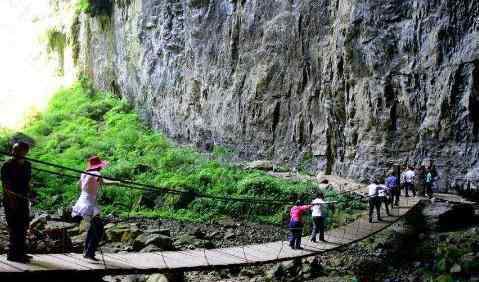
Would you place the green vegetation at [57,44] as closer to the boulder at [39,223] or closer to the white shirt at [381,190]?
the boulder at [39,223]

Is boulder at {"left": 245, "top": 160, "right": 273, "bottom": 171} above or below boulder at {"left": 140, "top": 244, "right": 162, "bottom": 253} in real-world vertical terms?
above

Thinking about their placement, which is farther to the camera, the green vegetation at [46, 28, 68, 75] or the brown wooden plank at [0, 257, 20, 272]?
the green vegetation at [46, 28, 68, 75]

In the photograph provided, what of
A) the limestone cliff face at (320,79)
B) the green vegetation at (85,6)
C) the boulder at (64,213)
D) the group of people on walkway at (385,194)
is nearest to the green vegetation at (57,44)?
the green vegetation at (85,6)

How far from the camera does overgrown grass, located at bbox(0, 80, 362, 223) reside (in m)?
19.2

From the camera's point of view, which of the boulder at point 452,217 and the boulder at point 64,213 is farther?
the boulder at point 64,213

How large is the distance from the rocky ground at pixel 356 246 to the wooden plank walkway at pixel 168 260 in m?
0.96

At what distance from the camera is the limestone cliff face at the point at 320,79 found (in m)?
17.1

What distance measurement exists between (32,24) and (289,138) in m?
33.1

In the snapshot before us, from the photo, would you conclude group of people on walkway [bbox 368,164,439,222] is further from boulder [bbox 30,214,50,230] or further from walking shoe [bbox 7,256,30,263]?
boulder [bbox 30,214,50,230]

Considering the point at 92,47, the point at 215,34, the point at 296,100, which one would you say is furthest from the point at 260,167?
the point at 92,47

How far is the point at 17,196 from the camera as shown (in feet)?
22.0

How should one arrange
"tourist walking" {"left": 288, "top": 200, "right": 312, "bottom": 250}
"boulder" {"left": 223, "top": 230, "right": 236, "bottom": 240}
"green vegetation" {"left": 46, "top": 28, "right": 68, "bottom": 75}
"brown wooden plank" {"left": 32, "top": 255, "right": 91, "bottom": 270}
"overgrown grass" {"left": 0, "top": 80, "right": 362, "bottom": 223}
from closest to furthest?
"brown wooden plank" {"left": 32, "top": 255, "right": 91, "bottom": 270} → "tourist walking" {"left": 288, "top": 200, "right": 312, "bottom": 250} → "boulder" {"left": 223, "top": 230, "right": 236, "bottom": 240} → "overgrown grass" {"left": 0, "top": 80, "right": 362, "bottom": 223} → "green vegetation" {"left": 46, "top": 28, "right": 68, "bottom": 75}

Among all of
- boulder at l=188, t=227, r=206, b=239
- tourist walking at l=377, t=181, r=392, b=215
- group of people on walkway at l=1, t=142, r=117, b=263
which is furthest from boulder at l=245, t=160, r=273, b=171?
group of people on walkway at l=1, t=142, r=117, b=263

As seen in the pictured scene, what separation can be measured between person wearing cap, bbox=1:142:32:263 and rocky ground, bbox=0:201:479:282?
467 cm
